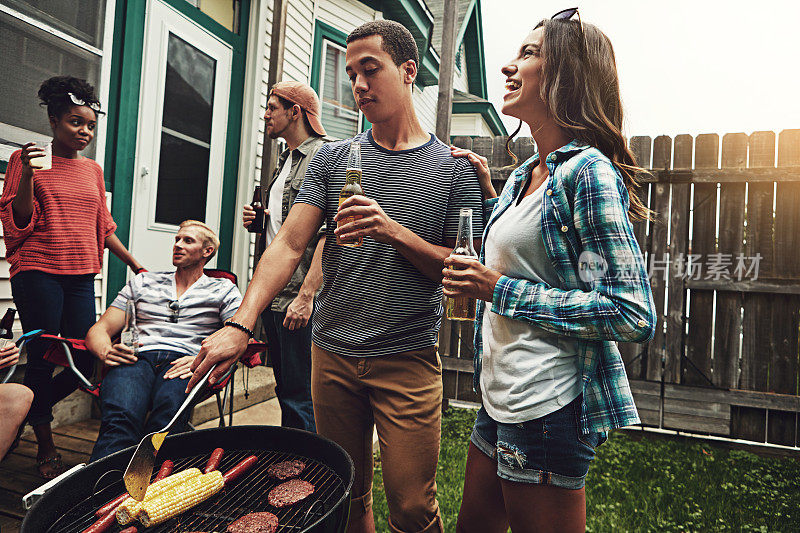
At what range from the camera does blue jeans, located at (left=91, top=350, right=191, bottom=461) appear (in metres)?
2.48

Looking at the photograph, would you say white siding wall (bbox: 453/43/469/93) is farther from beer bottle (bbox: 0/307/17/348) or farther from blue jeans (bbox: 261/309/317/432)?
beer bottle (bbox: 0/307/17/348)

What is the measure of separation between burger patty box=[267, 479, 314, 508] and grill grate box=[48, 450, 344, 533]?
2cm

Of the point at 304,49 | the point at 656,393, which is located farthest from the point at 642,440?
the point at 304,49

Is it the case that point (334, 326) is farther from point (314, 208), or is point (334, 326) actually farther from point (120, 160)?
point (120, 160)

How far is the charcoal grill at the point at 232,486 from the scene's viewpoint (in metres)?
1.27

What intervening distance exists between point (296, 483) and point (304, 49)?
637 cm

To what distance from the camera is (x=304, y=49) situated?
6.71 metres

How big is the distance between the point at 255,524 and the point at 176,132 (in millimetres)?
4407

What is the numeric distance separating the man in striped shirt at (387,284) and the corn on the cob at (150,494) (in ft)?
1.68

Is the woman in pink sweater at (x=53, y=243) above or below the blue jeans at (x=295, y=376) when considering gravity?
above

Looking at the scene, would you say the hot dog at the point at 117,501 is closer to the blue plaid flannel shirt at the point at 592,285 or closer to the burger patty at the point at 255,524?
the burger patty at the point at 255,524

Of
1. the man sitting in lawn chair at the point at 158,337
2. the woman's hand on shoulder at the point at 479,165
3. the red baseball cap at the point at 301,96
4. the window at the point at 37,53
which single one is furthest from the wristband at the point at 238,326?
the window at the point at 37,53

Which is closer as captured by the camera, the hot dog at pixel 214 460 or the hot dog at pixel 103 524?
the hot dog at pixel 103 524

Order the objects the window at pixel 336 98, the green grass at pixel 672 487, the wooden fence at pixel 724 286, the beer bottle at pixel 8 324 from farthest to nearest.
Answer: the window at pixel 336 98
the wooden fence at pixel 724 286
the green grass at pixel 672 487
the beer bottle at pixel 8 324
